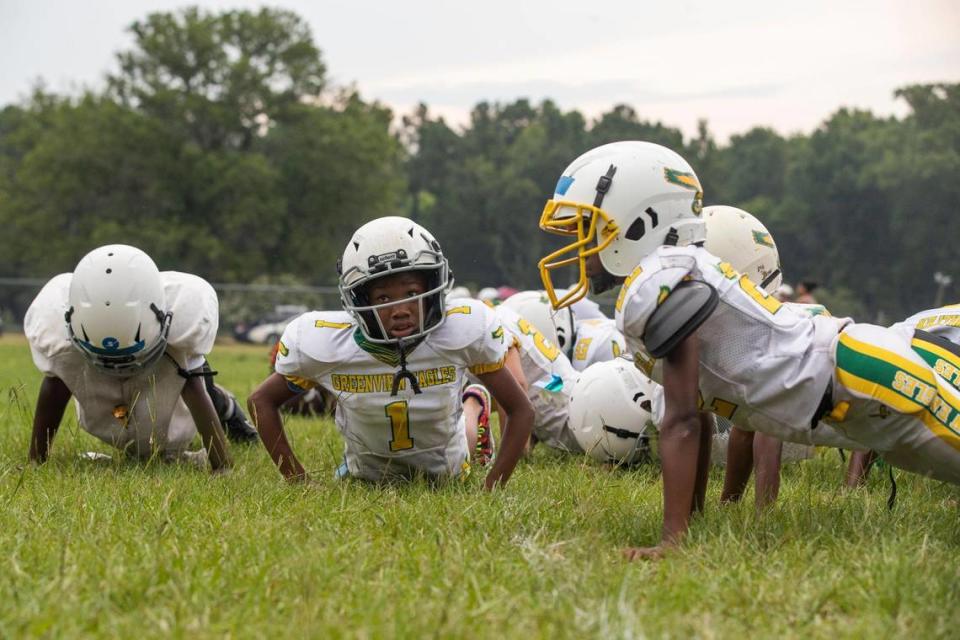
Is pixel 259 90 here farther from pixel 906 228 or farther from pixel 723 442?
pixel 723 442

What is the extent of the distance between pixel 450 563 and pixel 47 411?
11.2ft

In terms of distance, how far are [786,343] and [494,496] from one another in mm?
1424

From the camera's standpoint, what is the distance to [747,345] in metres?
4.04

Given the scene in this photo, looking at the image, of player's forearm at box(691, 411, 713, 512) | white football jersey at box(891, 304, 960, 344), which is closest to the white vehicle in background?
white football jersey at box(891, 304, 960, 344)

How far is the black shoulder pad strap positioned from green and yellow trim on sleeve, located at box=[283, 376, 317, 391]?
6.65ft

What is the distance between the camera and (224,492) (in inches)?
196

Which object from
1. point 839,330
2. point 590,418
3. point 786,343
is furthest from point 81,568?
point 590,418

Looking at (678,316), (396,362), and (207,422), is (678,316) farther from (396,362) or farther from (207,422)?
(207,422)

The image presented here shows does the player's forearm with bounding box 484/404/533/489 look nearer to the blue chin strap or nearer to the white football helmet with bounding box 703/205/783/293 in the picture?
the white football helmet with bounding box 703/205/783/293

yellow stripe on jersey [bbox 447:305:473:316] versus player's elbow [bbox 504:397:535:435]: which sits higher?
yellow stripe on jersey [bbox 447:305:473:316]

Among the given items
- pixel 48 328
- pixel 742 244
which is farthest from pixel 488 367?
pixel 48 328

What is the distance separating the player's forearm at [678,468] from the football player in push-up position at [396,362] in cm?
133

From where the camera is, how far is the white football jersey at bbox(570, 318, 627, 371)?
8.19 metres

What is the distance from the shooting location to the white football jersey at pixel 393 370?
17.2ft
